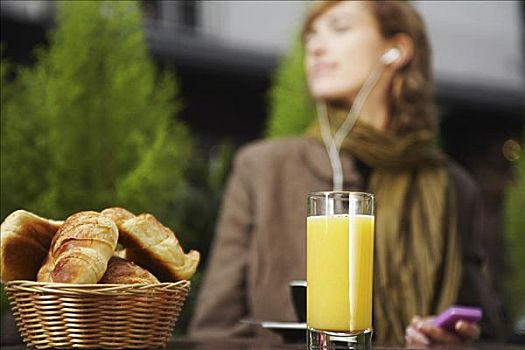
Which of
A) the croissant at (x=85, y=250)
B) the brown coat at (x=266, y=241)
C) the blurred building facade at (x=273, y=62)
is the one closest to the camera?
the croissant at (x=85, y=250)

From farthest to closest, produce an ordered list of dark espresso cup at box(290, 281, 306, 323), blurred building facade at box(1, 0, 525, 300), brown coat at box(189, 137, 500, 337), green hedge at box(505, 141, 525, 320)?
blurred building facade at box(1, 0, 525, 300), green hedge at box(505, 141, 525, 320), brown coat at box(189, 137, 500, 337), dark espresso cup at box(290, 281, 306, 323)

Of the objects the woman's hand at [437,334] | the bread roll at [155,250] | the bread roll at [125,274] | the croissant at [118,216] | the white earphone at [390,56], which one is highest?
the white earphone at [390,56]

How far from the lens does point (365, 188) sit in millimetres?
2479

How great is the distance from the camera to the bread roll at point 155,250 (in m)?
1.18

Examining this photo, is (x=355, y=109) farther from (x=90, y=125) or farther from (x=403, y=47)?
(x=90, y=125)

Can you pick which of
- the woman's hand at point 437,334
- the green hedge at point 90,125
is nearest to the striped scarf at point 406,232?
the woman's hand at point 437,334

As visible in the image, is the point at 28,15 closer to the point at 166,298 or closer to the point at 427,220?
the point at 427,220

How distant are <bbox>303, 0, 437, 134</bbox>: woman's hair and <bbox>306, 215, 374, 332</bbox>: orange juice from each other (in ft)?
4.58

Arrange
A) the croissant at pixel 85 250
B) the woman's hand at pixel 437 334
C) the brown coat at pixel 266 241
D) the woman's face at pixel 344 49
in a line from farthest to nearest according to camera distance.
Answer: the woman's face at pixel 344 49 < the brown coat at pixel 266 241 < the woman's hand at pixel 437 334 < the croissant at pixel 85 250

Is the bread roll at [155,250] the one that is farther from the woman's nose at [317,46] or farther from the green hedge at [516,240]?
the green hedge at [516,240]

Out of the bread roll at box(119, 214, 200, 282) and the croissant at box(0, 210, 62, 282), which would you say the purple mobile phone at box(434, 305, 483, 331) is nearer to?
the bread roll at box(119, 214, 200, 282)

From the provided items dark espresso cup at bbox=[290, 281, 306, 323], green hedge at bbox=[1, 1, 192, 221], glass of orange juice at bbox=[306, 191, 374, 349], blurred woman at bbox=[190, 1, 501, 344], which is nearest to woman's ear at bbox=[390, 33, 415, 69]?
blurred woman at bbox=[190, 1, 501, 344]

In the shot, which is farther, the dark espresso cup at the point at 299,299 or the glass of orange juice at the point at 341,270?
the dark espresso cup at the point at 299,299

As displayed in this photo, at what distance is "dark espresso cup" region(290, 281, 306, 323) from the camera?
150cm
